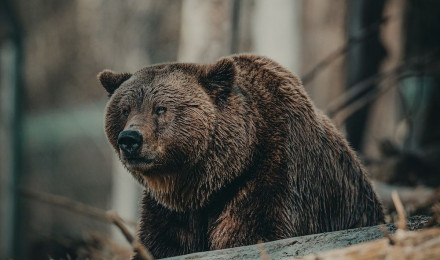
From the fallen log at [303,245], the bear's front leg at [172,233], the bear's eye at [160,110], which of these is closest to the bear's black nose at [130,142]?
the bear's eye at [160,110]

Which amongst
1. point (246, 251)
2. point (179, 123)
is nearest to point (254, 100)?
point (179, 123)

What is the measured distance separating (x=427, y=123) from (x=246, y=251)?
27.3ft

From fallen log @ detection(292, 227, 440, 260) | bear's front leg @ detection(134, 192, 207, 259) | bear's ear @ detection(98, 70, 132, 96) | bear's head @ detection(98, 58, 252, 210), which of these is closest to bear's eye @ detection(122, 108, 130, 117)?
bear's head @ detection(98, 58, 252, 210)

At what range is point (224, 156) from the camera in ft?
11.9

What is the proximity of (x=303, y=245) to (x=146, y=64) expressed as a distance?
655cm

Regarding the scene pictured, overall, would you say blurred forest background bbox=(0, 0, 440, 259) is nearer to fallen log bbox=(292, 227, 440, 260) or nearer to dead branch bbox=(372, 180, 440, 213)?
dead branch bbox=(372, 180, 440, 213)

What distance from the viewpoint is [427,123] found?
1066 cm

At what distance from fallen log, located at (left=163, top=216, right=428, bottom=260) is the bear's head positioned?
0.56 m

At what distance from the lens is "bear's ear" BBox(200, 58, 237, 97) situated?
3.71 metres

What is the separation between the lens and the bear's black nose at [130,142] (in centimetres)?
336

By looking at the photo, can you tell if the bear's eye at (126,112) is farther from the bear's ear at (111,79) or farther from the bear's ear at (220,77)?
the bear's ear at (220,77)

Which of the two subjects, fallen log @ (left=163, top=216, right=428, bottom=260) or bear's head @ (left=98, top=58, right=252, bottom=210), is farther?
bear's head @ (left=98, top=58, right=252, bottom=210)

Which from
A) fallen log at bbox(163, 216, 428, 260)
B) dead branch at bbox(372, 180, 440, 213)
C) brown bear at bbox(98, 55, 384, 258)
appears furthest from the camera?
dead branch at bbox(372, 180, 440, 213)

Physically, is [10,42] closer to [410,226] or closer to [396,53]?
[396,53]
